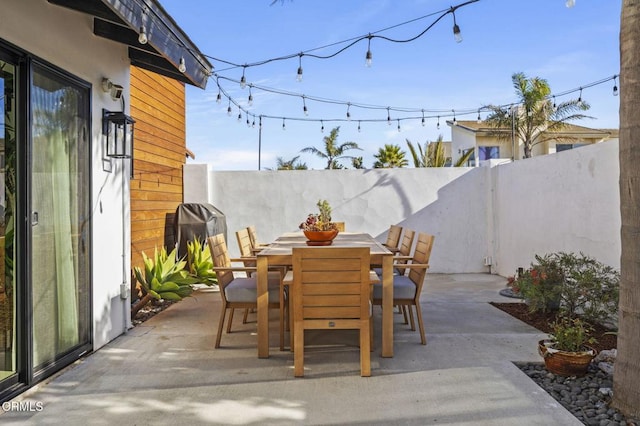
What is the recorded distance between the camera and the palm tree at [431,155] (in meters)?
15.0

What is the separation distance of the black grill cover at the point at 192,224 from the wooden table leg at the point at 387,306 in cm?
363

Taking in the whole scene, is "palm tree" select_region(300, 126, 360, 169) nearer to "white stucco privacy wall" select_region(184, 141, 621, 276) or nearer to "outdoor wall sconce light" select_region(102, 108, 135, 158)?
"white stucco privacy wall" select_region(184, 141, 621, 276)

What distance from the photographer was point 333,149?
18984 mm

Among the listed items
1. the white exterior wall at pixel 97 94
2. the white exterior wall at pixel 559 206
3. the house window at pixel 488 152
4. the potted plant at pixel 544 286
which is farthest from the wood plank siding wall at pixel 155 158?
the house window at pixel 488 152

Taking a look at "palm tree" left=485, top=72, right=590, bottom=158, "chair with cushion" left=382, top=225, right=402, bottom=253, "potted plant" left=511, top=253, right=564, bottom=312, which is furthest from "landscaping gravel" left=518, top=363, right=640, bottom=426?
"palm tree" left=485, top=72, right=590, bottom=158

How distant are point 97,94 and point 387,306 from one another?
2.93 meters

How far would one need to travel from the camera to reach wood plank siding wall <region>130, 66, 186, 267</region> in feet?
18.2

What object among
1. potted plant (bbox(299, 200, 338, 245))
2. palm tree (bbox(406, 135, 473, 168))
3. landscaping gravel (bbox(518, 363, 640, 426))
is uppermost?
palm tree (bbox(406, 135, 473, 168))

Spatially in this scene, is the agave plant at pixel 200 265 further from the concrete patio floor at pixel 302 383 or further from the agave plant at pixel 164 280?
the concrete patio floor at pixel 302 383

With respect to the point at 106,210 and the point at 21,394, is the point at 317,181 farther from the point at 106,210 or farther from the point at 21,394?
the point at 21,394

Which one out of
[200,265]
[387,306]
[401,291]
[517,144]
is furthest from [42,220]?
[517,144]

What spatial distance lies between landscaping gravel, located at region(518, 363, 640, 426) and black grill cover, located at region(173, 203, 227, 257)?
466cm

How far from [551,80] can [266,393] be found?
14320 millimetres

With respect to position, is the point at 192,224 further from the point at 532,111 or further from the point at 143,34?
the point at 532,111
